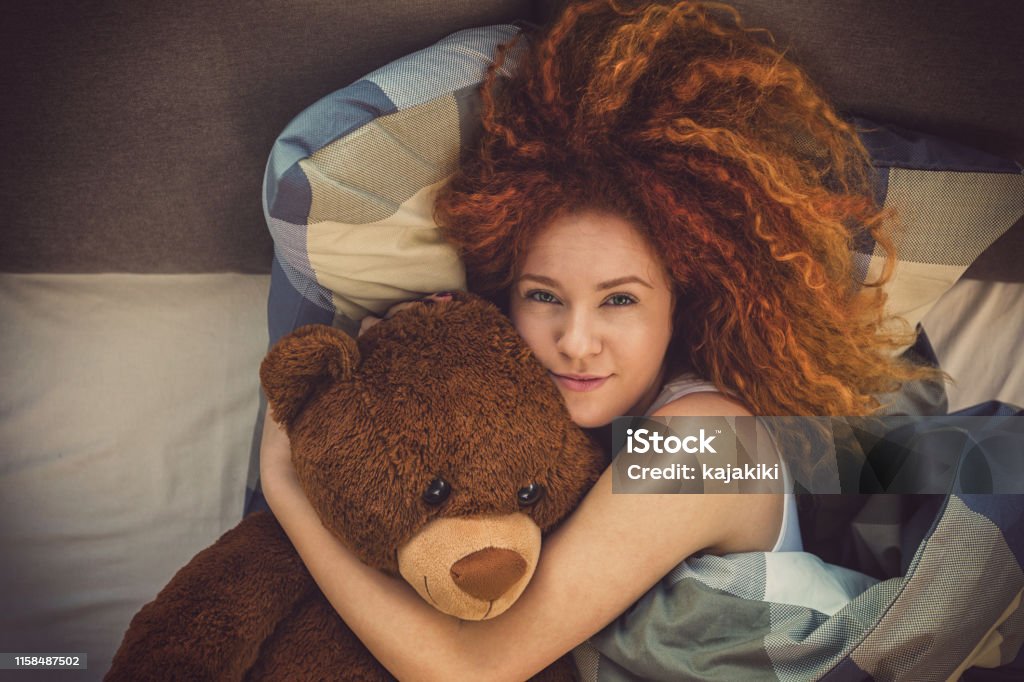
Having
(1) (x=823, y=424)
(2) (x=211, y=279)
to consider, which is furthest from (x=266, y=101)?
(1) (x=823, y=424)

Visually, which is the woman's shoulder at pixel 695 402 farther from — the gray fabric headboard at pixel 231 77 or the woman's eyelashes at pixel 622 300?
the gray fabric headboard at pixel 231 77

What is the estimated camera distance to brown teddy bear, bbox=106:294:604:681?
2.16ft

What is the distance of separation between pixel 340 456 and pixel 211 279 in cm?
55

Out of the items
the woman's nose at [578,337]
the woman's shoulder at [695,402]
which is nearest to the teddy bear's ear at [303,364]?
the woman's nose at [578,337]

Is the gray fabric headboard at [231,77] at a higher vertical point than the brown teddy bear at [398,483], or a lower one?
higher

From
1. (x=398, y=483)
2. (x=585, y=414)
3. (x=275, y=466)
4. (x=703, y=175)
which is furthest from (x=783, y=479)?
(x=275, y=466)

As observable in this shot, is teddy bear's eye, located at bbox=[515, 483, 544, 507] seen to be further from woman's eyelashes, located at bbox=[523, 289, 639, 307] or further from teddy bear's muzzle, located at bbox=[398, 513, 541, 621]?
woman's eyelashes, located at bbox=[523, 289, 639, 307]

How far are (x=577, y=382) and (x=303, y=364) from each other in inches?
11.1

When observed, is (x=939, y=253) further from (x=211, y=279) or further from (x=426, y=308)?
(x=211, y=279)

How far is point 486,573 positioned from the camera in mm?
640

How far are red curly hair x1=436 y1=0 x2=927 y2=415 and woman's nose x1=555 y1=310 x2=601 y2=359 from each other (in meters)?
0.11

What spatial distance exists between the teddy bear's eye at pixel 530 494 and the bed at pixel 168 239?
1.52 feet

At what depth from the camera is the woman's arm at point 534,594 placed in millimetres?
745

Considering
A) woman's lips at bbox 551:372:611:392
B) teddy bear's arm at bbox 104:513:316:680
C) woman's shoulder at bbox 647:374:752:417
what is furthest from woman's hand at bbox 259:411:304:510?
woman's shoulder at bbox 647:374:752:417
